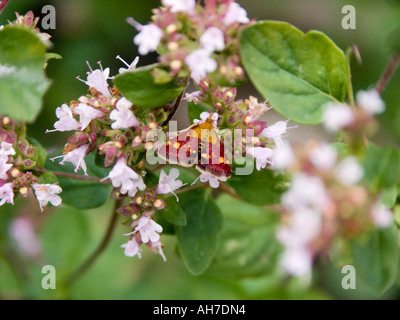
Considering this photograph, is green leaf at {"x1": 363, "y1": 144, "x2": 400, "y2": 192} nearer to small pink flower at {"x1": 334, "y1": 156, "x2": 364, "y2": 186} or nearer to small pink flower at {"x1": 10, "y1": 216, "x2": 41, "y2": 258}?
small pink flower at {"x1": 334, "y1": 156, "x2": 364, "y2": 186}

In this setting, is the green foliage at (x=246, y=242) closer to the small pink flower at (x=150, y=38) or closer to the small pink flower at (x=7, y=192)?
the small pink flower at (x=7, y=192)

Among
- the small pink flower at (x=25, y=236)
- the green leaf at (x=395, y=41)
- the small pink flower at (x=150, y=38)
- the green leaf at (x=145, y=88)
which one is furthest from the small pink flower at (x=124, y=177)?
the small pink flower at (x=25, y=236)

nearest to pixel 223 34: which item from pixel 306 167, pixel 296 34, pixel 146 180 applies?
pixel 296 34

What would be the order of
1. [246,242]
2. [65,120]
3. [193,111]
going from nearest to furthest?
[65,120], [193,111], [246,242]

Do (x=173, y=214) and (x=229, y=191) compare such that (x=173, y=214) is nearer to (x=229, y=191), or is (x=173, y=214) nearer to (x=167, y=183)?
(x=167, y=183)

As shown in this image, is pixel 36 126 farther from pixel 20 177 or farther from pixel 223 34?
pixel 223 34

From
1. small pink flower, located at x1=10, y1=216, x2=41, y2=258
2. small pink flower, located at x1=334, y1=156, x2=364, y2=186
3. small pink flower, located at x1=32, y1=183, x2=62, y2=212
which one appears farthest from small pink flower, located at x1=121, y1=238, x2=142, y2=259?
small pink flower, located at x1=10, y1=216, x2=41, y2=258

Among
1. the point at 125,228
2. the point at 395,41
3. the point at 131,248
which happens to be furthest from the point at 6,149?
the point at 125,228
